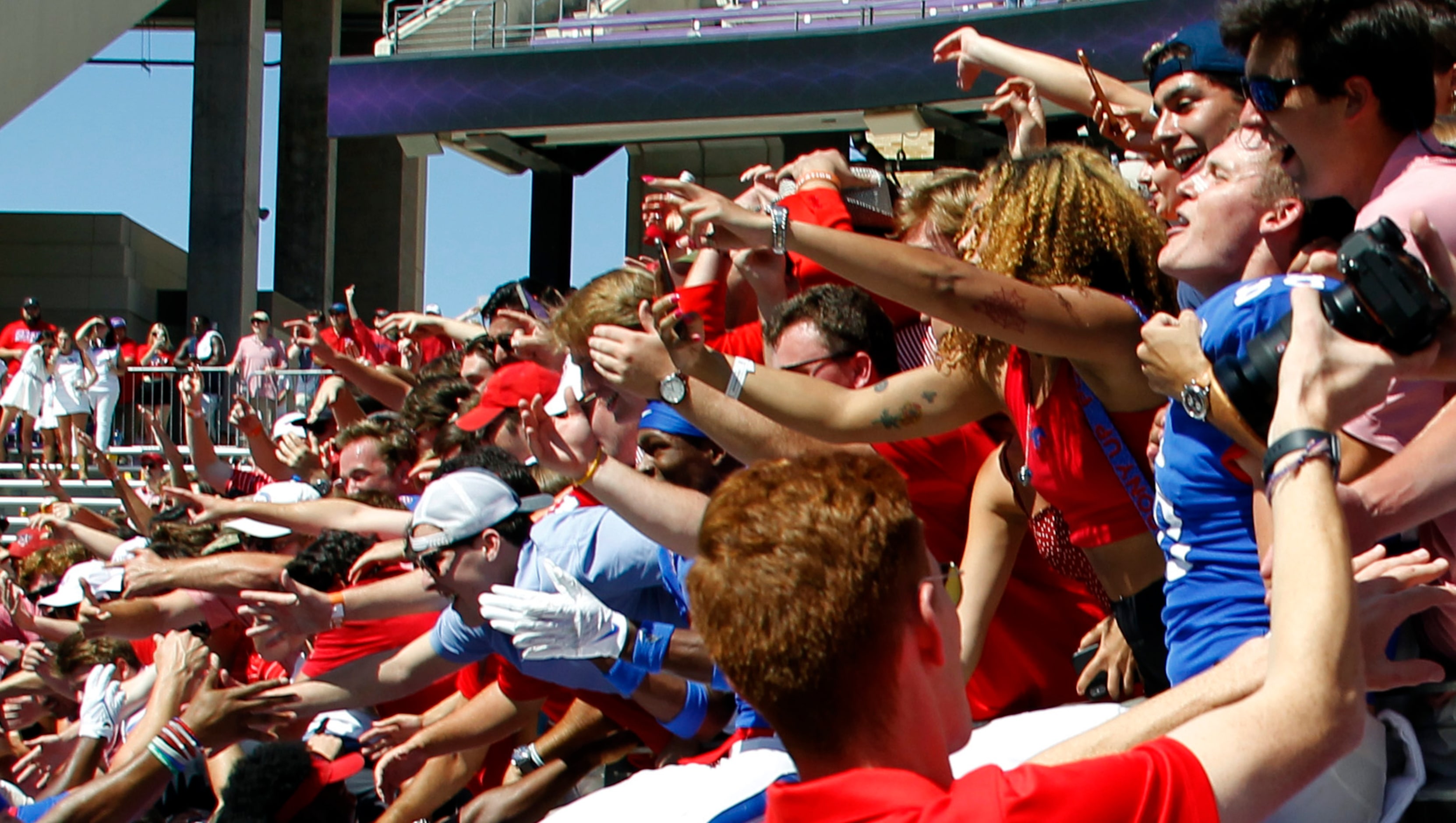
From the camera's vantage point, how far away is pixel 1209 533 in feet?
7.98

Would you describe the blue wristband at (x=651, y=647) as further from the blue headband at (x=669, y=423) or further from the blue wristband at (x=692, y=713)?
the blue headband at (x=669, y=423)

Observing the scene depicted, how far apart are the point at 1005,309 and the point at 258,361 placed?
16.0 metres

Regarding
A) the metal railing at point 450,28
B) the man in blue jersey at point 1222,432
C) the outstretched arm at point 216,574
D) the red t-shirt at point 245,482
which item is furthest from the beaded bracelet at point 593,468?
the metal railing at point 450,28

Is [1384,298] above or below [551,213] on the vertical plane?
below

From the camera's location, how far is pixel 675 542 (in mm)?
3639

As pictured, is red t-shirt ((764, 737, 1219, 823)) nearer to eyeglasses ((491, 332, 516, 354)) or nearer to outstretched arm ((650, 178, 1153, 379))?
outstretched arm ((650, 178, 1153, 379))

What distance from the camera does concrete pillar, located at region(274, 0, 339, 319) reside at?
96.0ft

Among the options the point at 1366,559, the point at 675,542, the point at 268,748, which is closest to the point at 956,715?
the point at 1366,559

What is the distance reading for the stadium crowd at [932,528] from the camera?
1.89 m

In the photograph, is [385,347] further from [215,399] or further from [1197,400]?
[1197,400]

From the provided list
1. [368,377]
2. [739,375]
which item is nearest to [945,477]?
[739,375]

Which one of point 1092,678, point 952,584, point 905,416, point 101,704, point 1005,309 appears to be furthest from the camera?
point 101,704

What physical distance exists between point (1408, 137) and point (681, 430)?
2.15 meters

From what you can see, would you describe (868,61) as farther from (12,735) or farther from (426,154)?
(12,735)
